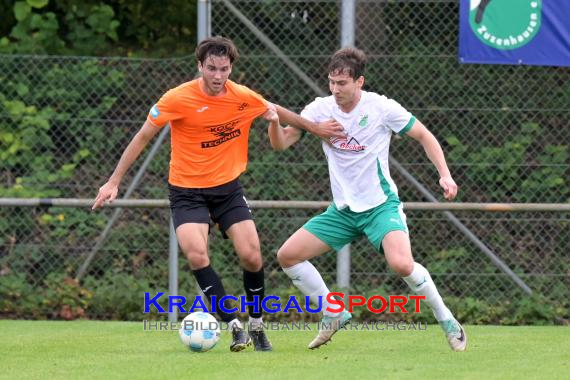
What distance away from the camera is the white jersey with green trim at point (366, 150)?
739 cm

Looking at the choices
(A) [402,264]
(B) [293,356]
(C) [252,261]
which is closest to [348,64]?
(A) [402,264]

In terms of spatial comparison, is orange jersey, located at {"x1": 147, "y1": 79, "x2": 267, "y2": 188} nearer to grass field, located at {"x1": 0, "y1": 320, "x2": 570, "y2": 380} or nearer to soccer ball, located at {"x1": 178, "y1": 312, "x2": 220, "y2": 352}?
soccer ball, located at {"x1": 178, "y1": 312, "x2": 220, "y2": 352}

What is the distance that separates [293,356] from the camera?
7070 millimetres

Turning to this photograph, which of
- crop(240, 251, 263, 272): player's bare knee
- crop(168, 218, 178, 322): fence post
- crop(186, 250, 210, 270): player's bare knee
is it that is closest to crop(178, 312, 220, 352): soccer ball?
crop(186, 250, 210, 270): player's bare knee

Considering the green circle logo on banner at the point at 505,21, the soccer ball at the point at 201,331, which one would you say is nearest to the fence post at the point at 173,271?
the soccer ball at the point at 201,331

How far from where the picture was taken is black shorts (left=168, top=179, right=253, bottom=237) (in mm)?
7434

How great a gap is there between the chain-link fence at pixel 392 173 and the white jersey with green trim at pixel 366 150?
2904 millimetres

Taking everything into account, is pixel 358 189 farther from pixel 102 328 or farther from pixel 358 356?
pixel 102 328

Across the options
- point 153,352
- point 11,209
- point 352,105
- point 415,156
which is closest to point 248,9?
point 415,156

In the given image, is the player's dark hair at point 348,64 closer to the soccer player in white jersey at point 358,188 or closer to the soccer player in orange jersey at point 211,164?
the soccer player in white jersey at point 358,188

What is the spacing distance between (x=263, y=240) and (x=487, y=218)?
2.03 metres

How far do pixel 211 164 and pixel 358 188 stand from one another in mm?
953

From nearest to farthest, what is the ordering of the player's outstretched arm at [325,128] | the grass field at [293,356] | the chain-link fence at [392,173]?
the grass field at [293,356], the player's outstretched arm at [325,128], the chain-link fence at [392,173]

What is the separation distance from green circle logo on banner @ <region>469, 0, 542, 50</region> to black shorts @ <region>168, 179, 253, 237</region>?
3.49 meters
